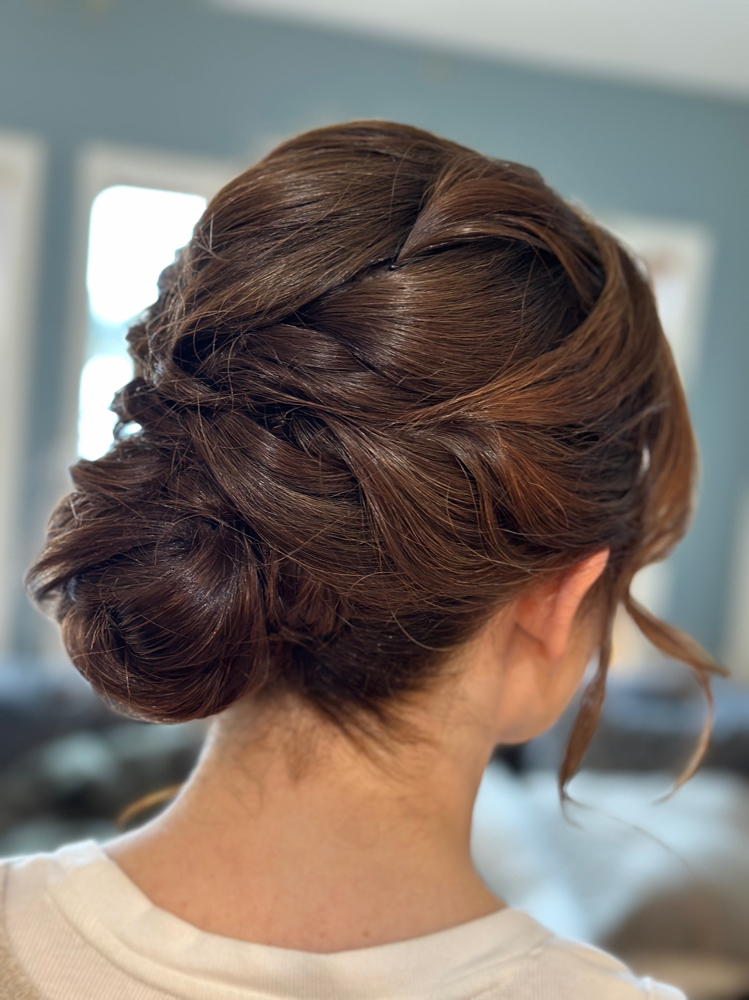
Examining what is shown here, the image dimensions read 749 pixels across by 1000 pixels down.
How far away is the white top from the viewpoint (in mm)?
479

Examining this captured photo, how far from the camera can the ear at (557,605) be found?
573mm

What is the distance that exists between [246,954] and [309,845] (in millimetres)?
70

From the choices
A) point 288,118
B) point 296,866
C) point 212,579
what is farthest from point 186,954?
point 288,118

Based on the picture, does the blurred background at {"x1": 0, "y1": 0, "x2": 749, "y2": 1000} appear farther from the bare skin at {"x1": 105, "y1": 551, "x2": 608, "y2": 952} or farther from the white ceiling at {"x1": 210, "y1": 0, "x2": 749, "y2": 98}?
the bare skin at {"x1": 105, "y1": 551, "x2": 608, "y2": 952}

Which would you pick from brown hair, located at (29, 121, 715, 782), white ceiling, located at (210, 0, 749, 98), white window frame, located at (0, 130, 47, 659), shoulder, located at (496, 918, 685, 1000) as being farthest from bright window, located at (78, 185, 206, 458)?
shoulder, located at (496, 918, 685, 1000)

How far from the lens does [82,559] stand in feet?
1.72

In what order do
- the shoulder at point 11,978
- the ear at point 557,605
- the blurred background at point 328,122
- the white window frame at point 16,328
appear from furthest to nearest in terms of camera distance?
1. the white window frame at point 16,328
2. the blurred background at point 328,122
3. the ear at point 557,605
4. the shoulder at point 11,978

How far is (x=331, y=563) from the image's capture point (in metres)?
0.50

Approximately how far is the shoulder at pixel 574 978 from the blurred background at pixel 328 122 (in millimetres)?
1201

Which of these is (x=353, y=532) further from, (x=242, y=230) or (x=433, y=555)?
(x=242, y=230)

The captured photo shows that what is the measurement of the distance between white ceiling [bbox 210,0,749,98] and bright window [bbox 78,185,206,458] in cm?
62

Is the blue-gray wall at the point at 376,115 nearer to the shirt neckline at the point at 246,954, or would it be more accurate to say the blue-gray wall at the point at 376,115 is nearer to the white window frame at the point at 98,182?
the white window frame at the point at 98,182

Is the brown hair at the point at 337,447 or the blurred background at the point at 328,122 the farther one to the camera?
the blurred background at the point at 328,122

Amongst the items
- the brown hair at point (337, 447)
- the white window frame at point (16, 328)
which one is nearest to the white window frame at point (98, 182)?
the white window frame at point (16, 328)
